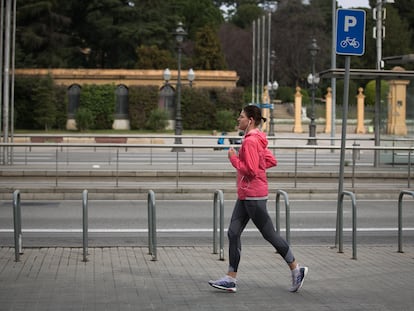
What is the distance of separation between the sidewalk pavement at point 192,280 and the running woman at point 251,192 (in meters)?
0.23

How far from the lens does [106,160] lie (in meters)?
20.2

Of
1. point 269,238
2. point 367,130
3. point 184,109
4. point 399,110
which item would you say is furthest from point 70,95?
point 269,238

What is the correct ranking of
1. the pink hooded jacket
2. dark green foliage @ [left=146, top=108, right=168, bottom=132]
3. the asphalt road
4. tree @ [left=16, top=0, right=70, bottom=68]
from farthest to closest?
1. tree @ [left=16, top=0, right=70, bottom=68]
2. dark green foliage @ [left=146, top=108, right=168, bottom=132]
3. the asphalt road
4. the pink hooded jacket

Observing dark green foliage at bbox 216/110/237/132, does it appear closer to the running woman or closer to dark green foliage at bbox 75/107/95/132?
dark green foliage at bbox 75/107/95/132

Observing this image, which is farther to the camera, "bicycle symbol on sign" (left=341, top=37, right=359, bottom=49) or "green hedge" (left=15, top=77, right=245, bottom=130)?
"green hedge" (left=15, top=77, right=245, bottom=130)

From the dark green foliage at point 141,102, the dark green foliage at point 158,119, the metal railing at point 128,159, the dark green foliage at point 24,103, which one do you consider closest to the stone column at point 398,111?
the metal railing at point 128,159

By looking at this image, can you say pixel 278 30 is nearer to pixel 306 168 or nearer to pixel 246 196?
pixel 306 168

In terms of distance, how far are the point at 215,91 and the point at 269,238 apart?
49952mm

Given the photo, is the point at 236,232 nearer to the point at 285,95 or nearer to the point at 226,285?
the point at 226,285

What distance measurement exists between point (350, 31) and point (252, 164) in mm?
3956

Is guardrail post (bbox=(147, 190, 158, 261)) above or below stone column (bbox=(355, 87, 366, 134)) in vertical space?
below

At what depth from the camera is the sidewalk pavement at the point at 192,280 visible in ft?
25.0

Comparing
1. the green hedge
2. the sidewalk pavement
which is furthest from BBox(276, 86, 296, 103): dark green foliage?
the sidewalk pavement

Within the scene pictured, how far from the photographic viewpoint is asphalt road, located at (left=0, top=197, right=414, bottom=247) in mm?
12734
